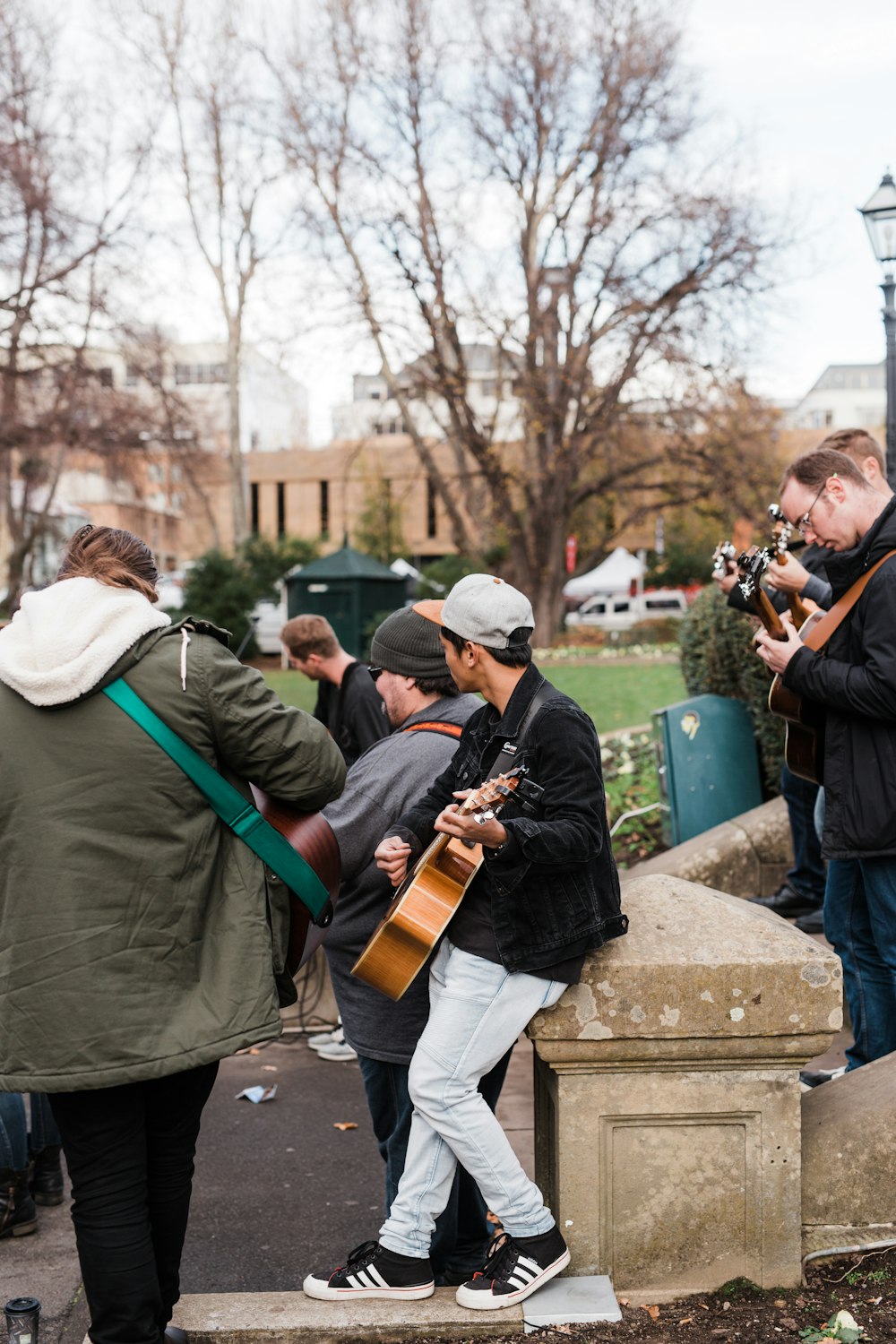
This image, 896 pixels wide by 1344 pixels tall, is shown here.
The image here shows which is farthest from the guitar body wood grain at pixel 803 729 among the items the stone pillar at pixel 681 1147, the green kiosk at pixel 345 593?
the green kiosk at pixel 345 593

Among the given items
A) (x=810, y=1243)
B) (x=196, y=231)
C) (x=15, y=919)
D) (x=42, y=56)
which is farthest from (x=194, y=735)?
(x=196, y=231)

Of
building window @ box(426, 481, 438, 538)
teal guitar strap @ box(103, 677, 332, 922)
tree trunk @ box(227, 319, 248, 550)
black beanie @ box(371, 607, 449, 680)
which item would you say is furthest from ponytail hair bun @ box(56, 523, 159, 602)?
building window @ box(426, 481, 438, 538)

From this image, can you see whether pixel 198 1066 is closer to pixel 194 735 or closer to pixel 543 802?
pixel 194 735

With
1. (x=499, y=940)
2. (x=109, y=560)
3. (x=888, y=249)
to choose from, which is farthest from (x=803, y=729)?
(x=888, y=249)

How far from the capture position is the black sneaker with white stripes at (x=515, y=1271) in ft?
9.62

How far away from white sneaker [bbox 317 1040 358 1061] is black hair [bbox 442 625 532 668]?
122 inches

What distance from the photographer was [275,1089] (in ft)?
17.4

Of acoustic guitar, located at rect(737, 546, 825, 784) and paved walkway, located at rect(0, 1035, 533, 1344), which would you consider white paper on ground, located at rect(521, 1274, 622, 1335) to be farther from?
acoustic guitar, located at rect(737, 546, 825, 784)

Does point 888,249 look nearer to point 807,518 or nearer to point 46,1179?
point 807,518

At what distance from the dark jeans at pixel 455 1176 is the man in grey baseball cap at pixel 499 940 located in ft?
0.68

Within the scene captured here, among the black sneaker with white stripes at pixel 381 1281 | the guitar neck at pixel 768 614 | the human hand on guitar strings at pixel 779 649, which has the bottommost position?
the black sneaker with white stripes at pixel 381 1281

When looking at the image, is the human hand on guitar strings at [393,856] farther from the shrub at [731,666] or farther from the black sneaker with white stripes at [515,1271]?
the shrub at [731,666]

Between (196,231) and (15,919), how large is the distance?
3587 cm

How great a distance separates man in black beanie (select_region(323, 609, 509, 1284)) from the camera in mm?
3283
